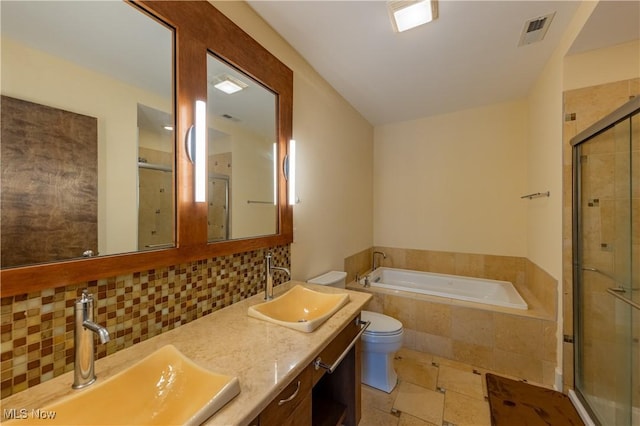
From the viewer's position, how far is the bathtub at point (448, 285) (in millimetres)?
2598

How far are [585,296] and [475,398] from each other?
1.06m

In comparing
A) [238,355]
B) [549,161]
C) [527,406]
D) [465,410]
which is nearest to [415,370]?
[465,410]

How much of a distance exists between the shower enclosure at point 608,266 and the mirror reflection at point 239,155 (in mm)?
2002

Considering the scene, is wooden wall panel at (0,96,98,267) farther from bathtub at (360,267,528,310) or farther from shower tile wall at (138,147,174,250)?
bathtub at (360,267,528,310)

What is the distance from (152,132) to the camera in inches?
43.8

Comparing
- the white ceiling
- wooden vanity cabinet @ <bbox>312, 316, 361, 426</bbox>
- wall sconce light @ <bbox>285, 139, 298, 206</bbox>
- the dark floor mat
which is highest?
the white ceiling

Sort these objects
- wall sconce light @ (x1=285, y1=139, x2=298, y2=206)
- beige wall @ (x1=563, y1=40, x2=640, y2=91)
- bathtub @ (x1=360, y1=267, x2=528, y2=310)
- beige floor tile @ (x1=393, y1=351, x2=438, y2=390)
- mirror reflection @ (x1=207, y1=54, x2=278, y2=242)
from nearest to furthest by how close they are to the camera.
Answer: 1. mirror reflection @ (x1=207, y1=54, x2=278, y2=242)
2. beige wall @ (x1=563, y1=40, x2=640, y2=91)
3. wall sconce light @ (x1=285, y1=139, x2=298, y2=206)
4. beige floor tile @ (x1=393, y1=351, x2=438, y2=390)
5. bathtub @ (x1=360, y1=267, x2=528, y2=310)

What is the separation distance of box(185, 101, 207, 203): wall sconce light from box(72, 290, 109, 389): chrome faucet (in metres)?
0.58

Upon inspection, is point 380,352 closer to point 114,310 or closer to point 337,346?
point 337,346

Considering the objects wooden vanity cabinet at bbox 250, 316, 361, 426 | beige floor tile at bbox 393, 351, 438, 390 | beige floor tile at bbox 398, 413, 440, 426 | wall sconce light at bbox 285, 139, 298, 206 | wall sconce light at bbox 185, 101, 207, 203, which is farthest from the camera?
beige floor tile at bbox 393, 351, 438, 390

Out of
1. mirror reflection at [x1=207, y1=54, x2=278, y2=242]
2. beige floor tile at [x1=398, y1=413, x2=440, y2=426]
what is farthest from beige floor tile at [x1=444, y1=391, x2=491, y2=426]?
mirror reflection at [x1=207, y1=54, x2=278, y2=242]

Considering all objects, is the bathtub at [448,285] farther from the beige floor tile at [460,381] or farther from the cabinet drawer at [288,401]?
the cabinet drawer at [288,401]

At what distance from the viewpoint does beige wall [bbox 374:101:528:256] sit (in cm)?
296

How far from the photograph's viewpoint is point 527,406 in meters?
1.75
